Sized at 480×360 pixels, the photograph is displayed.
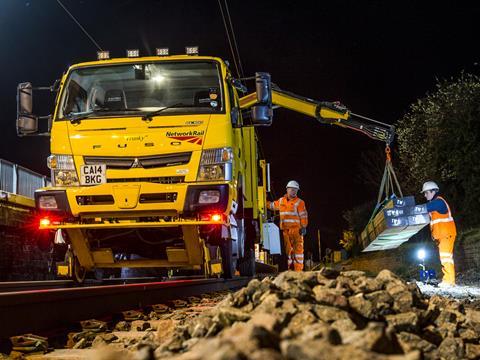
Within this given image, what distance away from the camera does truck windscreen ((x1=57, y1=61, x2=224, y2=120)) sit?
796cm

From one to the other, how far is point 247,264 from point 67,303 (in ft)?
22.6

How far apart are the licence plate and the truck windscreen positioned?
972mm

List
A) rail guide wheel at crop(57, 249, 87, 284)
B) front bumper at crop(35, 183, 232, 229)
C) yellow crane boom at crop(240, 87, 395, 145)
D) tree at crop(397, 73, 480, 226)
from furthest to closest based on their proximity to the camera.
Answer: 1. tree at crop(397, 73, 480, 226)
2. yellow crane boom at crop(240, 87, 395, 145)
3. rail guide wheel at crop(57, 249, 87, 284)
4. front bumper at crop(35, 183, 232, 229)

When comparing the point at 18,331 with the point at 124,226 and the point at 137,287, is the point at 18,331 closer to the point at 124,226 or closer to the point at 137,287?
the point at 137,287

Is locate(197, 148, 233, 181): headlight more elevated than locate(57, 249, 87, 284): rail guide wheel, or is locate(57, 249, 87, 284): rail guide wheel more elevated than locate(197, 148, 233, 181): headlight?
locate(197, 148, 233, 181): headlight

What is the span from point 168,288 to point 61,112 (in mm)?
2977

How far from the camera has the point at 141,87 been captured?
26.9 ft

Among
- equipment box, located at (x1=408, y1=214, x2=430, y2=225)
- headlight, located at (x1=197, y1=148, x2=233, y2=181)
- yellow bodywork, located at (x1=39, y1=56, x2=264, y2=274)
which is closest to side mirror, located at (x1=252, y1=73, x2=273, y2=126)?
yellow bodywork, located at (x1=39, y1=56, x2=264, y2=274)

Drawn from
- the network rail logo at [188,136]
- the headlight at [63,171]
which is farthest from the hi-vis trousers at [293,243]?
the headlight at [63,171]

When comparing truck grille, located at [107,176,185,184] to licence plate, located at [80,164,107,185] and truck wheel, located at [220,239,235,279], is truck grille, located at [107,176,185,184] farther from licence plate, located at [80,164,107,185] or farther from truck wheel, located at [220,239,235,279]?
truck wheel, located at [220,239,235,279]

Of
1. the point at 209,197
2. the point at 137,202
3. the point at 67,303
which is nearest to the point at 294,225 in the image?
the point at 209,197

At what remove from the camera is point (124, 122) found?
295 inches

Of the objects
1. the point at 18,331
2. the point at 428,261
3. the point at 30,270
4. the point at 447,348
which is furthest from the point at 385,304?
the point at 428,261

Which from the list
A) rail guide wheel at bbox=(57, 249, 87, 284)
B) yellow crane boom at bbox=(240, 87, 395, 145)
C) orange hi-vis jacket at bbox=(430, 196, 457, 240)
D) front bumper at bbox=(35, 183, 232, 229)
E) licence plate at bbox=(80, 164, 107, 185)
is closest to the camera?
front bumper at bbox=(35, 183, 232, 229)
